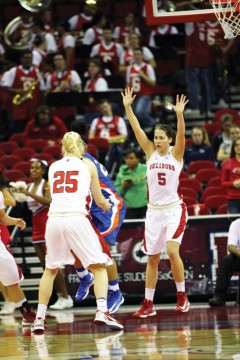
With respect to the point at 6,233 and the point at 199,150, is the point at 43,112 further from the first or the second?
the point at 6,233

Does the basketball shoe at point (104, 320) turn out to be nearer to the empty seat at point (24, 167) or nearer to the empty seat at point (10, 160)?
the empty seat at point (24, 167)

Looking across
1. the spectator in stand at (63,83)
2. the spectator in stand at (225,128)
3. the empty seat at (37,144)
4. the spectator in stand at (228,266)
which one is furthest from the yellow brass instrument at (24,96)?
the spectator in stand at (228,266)

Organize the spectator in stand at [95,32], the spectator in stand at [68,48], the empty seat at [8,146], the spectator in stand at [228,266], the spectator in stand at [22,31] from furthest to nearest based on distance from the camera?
the spectator in stand at [22,31], the spectator in stand at [95,32], the spectator in stand at [68,48], the empty seat at [8,146], the spectator in stand at [228,266]

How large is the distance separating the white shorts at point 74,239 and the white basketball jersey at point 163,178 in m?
1.56

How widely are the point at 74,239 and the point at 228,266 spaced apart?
12.5ft

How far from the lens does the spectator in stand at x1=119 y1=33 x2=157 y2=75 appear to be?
21.2 meters

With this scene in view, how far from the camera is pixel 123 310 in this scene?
46.2 ft

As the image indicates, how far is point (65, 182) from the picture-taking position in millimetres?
10852

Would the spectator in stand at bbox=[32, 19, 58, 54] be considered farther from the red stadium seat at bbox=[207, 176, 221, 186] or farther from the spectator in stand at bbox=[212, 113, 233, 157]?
the red stadium seat at bbox=[207, 176, 221, 186]

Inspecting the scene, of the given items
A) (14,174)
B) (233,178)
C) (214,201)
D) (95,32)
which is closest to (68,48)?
(95,32)

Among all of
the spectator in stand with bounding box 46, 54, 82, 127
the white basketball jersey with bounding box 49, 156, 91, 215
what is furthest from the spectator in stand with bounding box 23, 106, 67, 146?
the white basketball jersey with bounding box 49, 156, 91, 215

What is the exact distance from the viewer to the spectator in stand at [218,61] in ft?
70.4

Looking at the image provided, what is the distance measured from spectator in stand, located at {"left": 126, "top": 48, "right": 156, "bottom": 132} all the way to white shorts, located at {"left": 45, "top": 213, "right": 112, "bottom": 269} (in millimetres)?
9155

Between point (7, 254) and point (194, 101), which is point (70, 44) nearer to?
point (194, 101)
